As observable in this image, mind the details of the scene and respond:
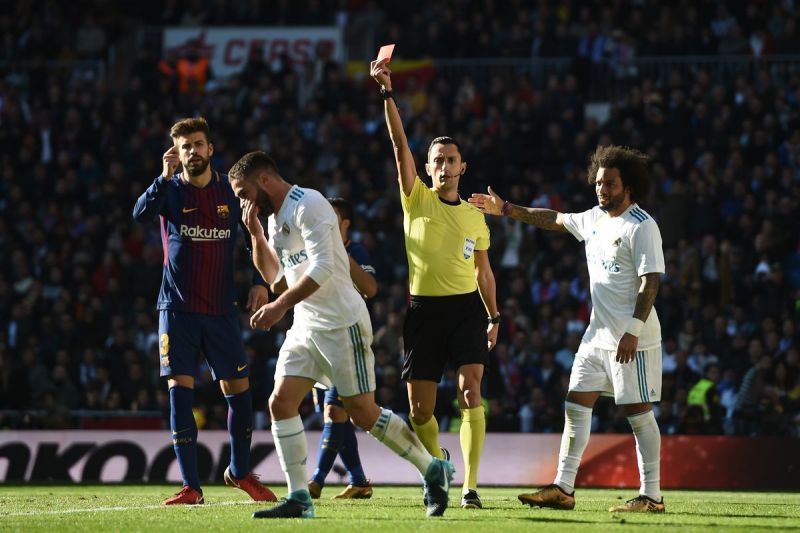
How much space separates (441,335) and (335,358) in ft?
5.85

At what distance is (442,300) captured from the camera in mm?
9883

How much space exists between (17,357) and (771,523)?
14.1 m

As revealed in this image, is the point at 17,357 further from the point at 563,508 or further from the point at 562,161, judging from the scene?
the point at 563,508

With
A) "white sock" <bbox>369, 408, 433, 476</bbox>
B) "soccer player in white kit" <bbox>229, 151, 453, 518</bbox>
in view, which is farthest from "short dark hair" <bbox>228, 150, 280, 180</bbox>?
"white sock" <bbox>369, 408, 433, 476</bbox>

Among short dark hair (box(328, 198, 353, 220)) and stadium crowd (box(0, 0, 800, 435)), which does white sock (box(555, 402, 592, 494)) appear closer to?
short dark hair (box(328, 198, 353, 220))

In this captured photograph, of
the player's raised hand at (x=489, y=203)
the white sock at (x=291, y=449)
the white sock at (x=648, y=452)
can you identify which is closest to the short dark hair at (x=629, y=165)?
the player's raised hand at (x=489, y=203)

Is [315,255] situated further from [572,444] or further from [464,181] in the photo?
[464,181]

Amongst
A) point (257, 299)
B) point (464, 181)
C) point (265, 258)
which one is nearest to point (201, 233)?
point (257, 299)

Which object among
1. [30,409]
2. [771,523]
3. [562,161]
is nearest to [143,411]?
[30,409]

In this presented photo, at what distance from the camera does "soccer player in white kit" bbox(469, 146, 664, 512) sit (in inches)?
366

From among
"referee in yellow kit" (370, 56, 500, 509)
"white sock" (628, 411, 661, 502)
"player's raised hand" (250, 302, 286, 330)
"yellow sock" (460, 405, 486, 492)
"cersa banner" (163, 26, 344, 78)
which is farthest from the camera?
"cersa banner" (163, 26, 344, 78)

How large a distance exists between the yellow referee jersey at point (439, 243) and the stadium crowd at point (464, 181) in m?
6.64

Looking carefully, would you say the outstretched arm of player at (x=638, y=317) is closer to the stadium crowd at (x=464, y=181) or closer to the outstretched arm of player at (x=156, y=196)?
the outstretched arm of player at (x=156, y=196)

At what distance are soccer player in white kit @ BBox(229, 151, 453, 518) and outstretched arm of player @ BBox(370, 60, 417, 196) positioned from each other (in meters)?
1.29
